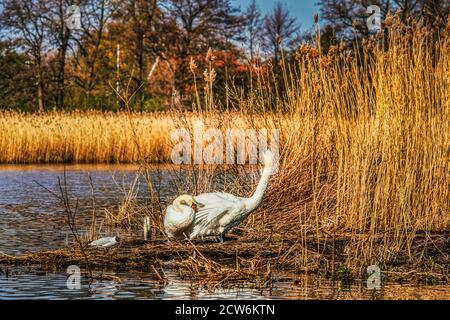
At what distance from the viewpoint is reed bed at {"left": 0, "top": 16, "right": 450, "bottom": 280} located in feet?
26.2

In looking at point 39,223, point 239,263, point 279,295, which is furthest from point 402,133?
point 39,223

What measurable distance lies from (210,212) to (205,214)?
1.7 inches

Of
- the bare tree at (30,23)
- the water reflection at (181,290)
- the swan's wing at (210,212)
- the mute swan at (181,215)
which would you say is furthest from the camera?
the bare tree at (30,23)

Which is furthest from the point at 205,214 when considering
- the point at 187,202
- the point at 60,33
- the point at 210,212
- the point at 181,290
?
the point at 60,33

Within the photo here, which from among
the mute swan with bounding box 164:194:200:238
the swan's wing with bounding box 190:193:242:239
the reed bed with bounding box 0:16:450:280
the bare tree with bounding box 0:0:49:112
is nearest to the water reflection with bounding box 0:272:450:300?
the reed bed with bounding box 0:16:450:280

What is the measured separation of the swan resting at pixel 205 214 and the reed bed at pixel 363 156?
1.13ft

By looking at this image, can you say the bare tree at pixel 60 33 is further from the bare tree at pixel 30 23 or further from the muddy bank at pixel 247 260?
the muddy bank at pixel 247 260

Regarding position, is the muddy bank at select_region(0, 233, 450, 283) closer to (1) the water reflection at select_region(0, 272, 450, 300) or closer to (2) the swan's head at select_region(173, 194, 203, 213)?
(1) the water reflection at select_region(0, 272, 450, 300)

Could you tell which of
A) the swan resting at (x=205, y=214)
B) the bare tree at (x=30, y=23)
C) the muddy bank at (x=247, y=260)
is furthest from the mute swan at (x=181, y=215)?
the bare tree at (x=30, y=23)

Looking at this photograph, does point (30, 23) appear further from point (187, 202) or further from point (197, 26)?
point (187, 202)

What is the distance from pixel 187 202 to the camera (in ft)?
26.3

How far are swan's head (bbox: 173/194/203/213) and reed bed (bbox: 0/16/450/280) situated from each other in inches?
23.6

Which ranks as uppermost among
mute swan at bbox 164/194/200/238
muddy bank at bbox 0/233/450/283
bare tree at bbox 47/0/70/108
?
bare tree at bbox 47/0/70/108

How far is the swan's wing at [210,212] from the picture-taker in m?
8.13
